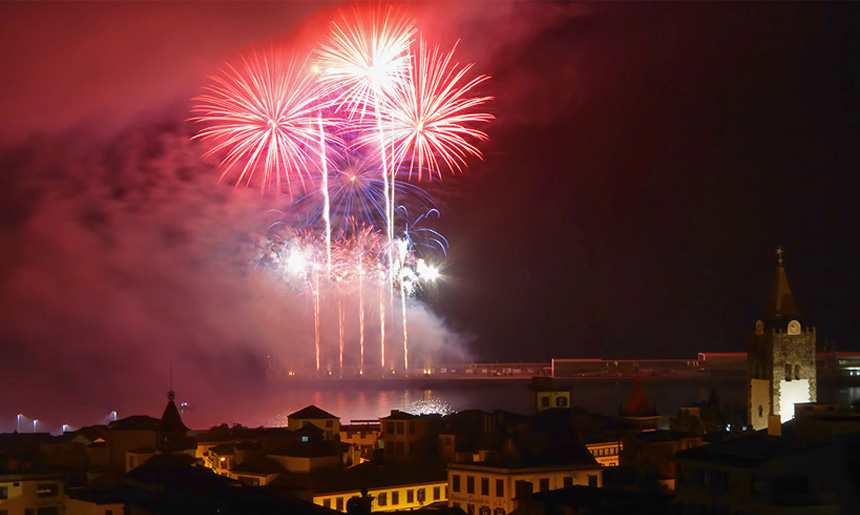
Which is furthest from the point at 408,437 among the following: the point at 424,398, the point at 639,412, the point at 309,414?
the point at 424,398

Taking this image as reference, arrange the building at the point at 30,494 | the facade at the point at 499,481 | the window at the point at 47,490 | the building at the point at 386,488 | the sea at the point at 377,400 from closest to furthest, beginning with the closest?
the facade at the point at 499,481
the building at the point at 30,494
the window at the point at 47,490
the building at the point at 386,488
the sea at the point at 377,400

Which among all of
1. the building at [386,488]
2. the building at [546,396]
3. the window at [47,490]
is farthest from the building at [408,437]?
the window at [47,490]

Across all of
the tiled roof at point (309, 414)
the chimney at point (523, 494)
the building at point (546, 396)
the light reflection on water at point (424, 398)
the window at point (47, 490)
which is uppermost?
the building at point (546, 396)

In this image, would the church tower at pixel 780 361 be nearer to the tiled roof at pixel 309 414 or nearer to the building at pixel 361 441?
the building at pixel 361 441

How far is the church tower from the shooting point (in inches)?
1939

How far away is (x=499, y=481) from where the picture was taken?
92.8 feet

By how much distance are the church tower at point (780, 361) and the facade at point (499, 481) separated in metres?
21.6

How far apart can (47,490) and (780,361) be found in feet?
105

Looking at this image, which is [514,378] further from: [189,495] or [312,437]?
[189,495]

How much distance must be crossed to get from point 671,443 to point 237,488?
1544 cm

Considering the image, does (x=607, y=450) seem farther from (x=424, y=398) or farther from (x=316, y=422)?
(x=424, y=398)

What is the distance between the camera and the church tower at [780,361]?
162 feet

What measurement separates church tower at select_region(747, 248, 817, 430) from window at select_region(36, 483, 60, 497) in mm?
29894

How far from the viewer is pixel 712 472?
19.3 metres
